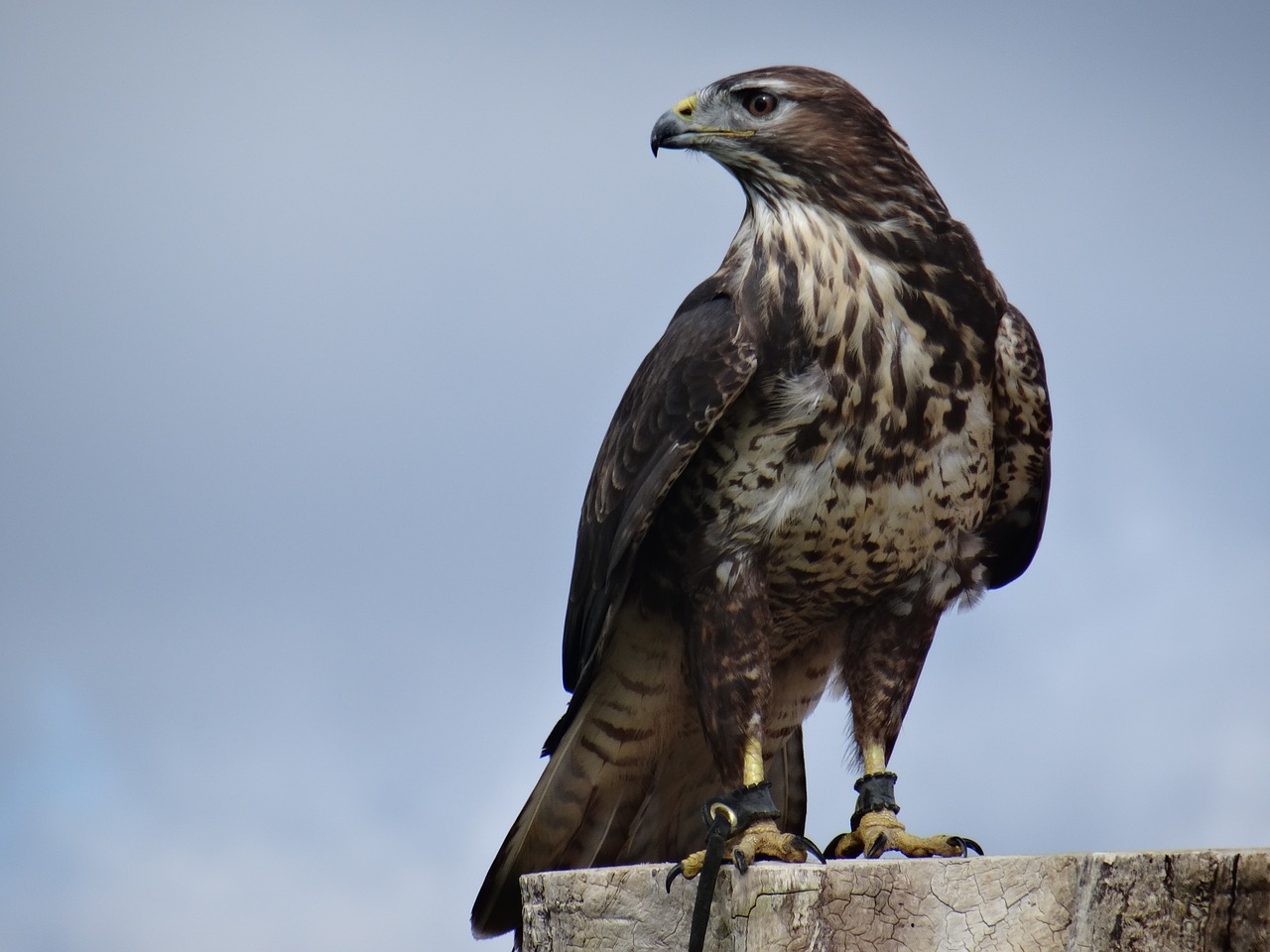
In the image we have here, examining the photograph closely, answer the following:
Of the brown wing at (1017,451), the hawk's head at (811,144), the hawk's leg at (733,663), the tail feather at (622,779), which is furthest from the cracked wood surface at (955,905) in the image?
the hawk's head at (811,144)

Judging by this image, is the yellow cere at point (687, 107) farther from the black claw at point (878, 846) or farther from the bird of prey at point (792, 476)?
the black claw at point (878, 846)

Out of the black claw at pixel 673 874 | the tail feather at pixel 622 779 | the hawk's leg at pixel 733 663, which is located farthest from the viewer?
the tail feather at pixel 622 779

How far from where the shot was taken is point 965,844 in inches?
170

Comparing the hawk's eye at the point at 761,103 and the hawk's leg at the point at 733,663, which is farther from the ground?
the hawk's eye at the point at 761,103

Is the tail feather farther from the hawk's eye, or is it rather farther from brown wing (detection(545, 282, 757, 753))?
the hawk's eye

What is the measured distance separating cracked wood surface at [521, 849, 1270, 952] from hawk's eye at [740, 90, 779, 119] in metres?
2.37

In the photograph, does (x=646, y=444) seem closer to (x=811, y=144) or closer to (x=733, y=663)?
(x=733, y=663)

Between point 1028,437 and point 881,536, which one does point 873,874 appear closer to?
point 881,536

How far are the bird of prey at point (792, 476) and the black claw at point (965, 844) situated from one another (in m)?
0.04

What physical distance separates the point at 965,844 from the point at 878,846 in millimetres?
306

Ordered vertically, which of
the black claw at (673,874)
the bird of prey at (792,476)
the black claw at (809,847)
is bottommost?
the black claw at (673,874)

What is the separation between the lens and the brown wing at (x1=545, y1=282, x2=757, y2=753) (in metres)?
4.41

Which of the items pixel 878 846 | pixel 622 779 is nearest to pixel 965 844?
pixel 878 846

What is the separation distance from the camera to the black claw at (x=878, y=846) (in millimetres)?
4500
